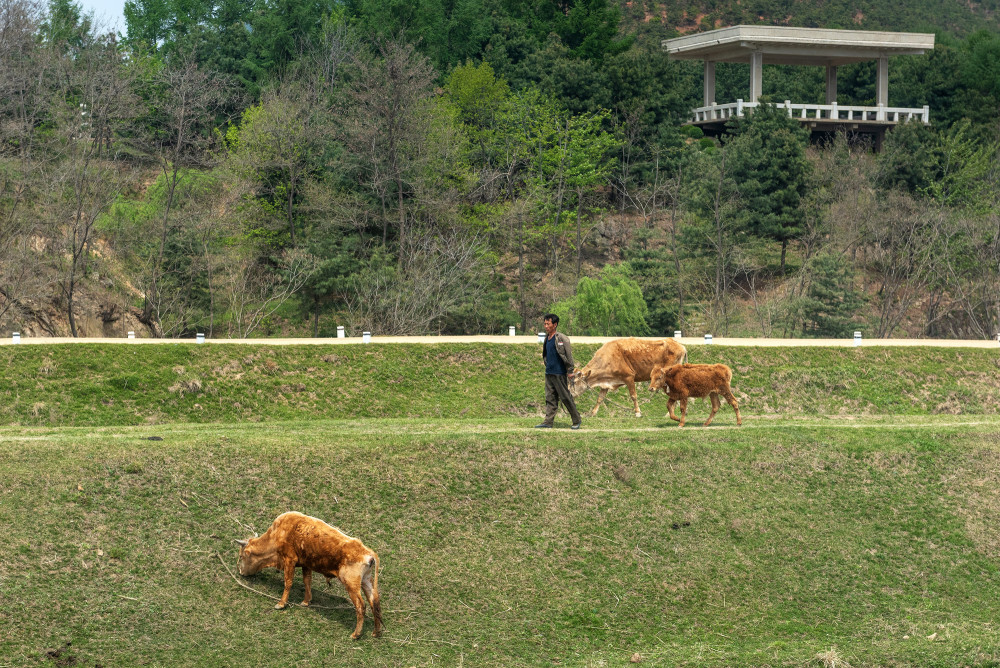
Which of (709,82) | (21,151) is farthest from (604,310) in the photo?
(709,82)

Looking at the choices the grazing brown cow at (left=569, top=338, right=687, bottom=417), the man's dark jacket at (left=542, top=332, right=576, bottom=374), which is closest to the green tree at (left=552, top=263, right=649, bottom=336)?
the grazing brown cow at (left=569, top=338, right=687, bottom=417)

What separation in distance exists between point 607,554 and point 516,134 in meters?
43.4

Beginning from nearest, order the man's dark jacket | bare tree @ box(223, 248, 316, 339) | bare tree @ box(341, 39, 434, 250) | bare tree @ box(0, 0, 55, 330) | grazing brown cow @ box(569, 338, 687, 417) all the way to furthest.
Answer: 1. the man's dark jacket
2. grazing brown cow @ box(569, 338, 687, 417)
3. bare tree @ box(0, 0, 55, 330)
4. bare tree @ box(223, 248, 316, 339)
5. bare tree @ box(341, 39, 434, 250)

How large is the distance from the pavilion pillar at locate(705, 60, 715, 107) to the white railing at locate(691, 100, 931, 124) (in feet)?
4.55

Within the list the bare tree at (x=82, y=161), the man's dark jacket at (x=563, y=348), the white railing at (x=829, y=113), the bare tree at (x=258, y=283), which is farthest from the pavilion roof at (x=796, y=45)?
the man's dark jacket at (x=563, y=348)

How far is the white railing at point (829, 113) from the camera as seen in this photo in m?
67.2

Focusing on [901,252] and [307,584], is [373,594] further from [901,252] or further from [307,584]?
[901,252]

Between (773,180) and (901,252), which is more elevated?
(773,180)

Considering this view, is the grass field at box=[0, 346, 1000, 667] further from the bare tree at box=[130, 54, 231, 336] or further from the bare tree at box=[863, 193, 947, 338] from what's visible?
the bare tree at box=[863, 193, 947, 338]

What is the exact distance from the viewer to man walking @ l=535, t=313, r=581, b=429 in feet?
63.1

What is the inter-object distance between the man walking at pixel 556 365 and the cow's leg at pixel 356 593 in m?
6.34

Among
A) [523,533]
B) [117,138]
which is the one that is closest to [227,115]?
[117,138]

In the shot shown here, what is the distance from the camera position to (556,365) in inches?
765

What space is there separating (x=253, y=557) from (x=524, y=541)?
13.2 ft
